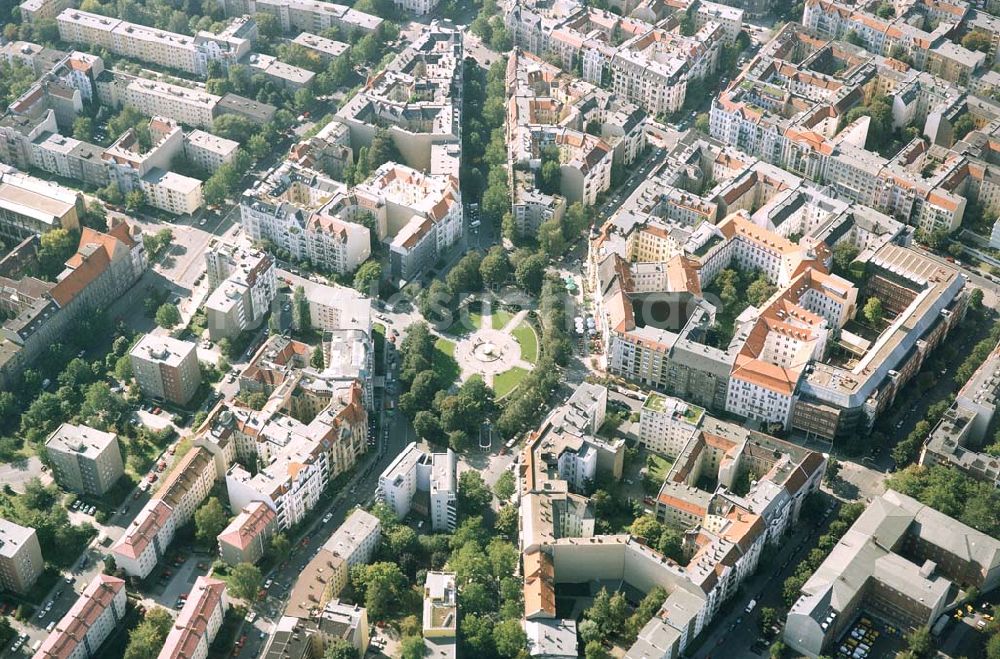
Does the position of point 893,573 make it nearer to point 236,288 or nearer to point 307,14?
point 236,288

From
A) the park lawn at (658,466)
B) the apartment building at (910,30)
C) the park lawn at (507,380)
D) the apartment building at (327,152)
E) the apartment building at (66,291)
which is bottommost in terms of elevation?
the park lawn at (658,466)

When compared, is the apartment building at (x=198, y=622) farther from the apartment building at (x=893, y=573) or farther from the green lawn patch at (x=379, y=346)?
the apartment building at (x=893, y=573)

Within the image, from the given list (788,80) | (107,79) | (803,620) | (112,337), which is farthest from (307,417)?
(788,80)

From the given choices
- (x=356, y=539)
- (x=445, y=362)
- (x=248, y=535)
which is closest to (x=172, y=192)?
(x=445, y=362)

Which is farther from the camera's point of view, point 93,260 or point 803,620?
point 93,260

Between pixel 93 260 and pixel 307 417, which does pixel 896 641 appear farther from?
pixel 93 260

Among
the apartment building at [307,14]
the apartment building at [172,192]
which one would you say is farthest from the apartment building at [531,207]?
the apartment building at [307,14]
